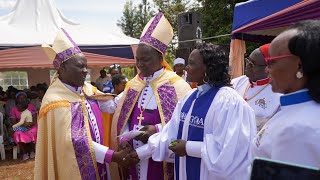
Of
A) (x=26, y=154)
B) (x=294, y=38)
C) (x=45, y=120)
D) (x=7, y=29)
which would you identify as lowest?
(x=26, y=154)

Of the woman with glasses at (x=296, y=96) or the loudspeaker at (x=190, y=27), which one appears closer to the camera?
the woman with glasses at (x=296, y=96)

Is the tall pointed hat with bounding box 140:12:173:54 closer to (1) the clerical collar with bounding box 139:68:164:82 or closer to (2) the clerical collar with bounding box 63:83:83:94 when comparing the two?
(1) the clerical collar with bounding box 139:68:164:82

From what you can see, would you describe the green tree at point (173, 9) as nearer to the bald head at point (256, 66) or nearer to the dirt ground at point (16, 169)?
the dirt ground at point (16, 169)

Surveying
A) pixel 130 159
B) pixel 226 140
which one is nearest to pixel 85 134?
pixel 130 159

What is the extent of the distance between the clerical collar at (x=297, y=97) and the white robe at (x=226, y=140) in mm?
914

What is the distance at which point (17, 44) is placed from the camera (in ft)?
31.6

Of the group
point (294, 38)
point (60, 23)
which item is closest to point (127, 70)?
point (60, 23)

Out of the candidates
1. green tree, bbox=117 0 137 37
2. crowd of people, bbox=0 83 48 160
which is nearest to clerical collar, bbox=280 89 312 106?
crowd of people, bbox=0 83 48 160

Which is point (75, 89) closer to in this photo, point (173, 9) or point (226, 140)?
point (226, 140)

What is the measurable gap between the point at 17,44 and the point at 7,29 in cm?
135

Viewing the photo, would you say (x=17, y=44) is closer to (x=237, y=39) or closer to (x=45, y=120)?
Result: (x=237, y=39)

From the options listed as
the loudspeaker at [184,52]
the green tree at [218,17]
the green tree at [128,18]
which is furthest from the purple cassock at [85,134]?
the green tree at [128,18]

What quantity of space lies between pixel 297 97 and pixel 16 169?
Answer: 281 inches

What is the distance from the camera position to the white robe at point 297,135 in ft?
4.43
